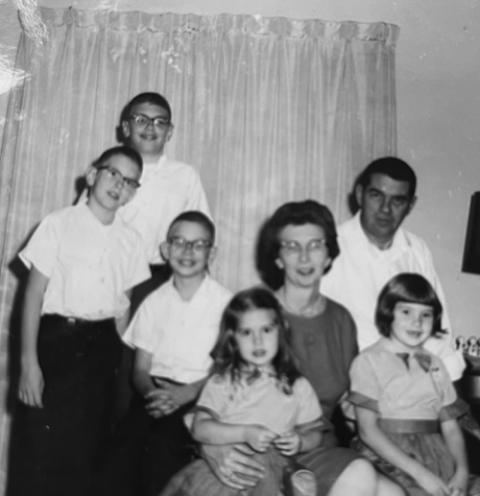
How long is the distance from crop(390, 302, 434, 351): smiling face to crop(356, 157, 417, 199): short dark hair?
290 millimetres

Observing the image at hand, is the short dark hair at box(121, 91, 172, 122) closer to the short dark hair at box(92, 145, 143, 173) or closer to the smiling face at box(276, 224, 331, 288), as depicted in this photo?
the short dark hair at box(92, 145, 143, 173)

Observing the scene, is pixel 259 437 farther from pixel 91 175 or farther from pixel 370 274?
pixel 91 175

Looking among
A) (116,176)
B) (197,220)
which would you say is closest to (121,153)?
(116,176)

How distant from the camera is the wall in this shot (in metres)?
1.52

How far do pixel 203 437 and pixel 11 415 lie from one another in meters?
0.57

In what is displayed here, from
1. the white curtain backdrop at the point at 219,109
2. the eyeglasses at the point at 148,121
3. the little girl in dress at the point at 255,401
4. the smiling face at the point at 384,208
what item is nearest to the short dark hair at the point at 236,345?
the little girl in dress at the point at 255,401

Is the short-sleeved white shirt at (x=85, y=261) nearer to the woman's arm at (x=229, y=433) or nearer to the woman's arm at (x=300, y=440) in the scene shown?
the woman's arm at (x=229, y=433)

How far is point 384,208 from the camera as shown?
5.00ft

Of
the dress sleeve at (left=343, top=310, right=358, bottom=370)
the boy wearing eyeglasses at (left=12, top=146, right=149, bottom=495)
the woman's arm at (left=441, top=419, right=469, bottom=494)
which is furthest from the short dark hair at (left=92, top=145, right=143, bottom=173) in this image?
the woman's arm at (left=441, top=419, right=469, bottom=494)

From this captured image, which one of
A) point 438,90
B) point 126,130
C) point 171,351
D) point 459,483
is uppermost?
point 438,90

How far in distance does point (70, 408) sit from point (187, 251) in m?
0.40

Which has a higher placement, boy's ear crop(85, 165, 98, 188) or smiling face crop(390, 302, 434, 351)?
boy's ear crop(85, 165, 98, 188)

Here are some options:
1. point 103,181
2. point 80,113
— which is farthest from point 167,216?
point 80,113

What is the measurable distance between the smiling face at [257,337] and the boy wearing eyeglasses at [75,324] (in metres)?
0.28
